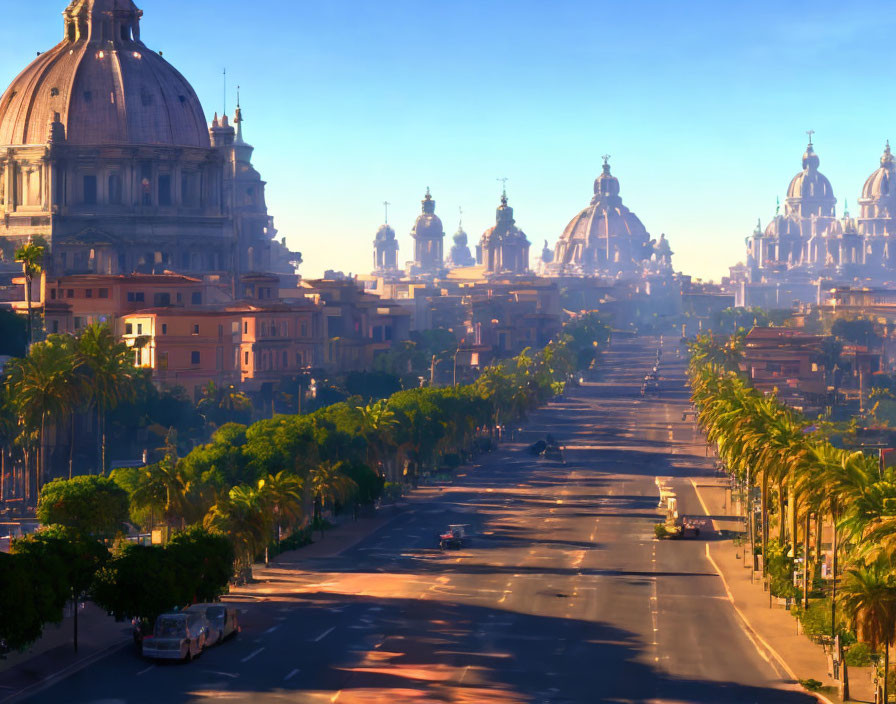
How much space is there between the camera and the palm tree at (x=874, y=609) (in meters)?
51.1

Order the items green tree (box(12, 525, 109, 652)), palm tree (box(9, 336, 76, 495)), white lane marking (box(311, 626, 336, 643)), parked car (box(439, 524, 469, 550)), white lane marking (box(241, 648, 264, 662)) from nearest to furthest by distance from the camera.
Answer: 1. green tree (box(12, 525, 109, 652))
2. white lane marking (box(241, 648, 264, 662))
3. white lane marking (box(311, 626, 336, 643))
4. parked car (box(439, 524, 469, 550))
5. palm tree (box(9, 336, 76, 495))

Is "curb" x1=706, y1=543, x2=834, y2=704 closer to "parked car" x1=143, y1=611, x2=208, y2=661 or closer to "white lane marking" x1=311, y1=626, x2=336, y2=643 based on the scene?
"white lane marking" x1=311, y1=626, x2=336, y2=643

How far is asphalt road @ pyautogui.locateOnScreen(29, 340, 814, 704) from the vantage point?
53438mm

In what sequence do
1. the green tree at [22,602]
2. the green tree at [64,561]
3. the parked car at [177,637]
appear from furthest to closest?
the parked car at [177,637] < the green tree at [64,561] < the green tree at [22,602]

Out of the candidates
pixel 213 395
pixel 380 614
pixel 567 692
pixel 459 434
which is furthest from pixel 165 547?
pixel 213 395

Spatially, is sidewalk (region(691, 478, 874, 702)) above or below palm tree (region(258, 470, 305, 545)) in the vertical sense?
below

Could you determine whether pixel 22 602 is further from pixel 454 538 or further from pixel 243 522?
pixel 454 538

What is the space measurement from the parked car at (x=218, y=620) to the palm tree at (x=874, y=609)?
21927 mm

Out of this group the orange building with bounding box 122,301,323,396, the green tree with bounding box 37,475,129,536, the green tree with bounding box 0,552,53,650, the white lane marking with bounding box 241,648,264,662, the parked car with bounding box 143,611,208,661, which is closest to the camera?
the green tree with bounding box 0,552,53,650

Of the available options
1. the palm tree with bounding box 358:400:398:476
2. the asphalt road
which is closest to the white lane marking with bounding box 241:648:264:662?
the asphalt road

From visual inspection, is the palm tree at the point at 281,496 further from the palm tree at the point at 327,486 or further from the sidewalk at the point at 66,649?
the palm tree at the point at 327,486

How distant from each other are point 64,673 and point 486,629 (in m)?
16.3

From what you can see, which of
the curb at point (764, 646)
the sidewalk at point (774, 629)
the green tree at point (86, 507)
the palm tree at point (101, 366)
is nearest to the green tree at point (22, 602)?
the green tree at point (86, 507)

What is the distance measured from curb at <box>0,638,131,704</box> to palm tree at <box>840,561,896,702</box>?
82.4 ft
